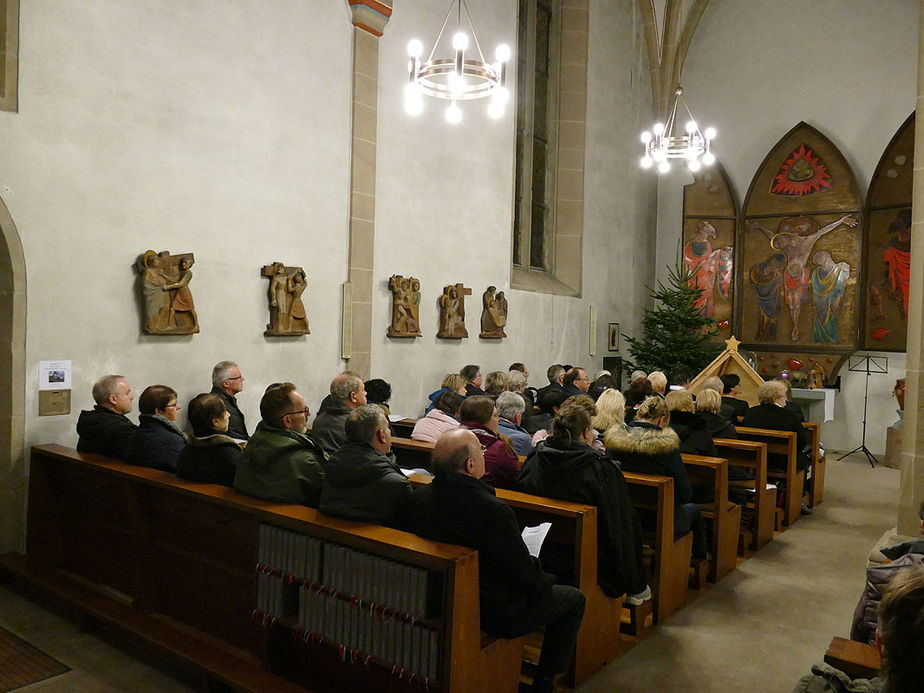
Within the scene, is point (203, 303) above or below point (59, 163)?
below

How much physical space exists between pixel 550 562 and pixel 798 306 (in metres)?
9.81

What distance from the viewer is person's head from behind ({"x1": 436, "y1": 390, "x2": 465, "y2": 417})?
5887 millimetres

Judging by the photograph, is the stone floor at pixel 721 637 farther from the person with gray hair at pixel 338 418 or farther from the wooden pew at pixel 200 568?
the person with gray hair at pixel 338 418

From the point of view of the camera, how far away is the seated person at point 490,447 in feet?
13.9

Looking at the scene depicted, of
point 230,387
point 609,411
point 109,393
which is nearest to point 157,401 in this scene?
point 109,393

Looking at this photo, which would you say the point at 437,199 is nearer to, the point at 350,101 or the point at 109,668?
the point at 350,101

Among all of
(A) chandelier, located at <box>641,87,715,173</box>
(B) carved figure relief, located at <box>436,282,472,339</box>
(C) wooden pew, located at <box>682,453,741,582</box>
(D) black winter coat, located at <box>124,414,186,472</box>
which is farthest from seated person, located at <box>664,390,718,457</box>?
(A) chandelier, located at <box>641,87,715,173</box>

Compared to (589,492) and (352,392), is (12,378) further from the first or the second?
(589,492)

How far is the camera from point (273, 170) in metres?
6.77

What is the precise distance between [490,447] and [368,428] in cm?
121

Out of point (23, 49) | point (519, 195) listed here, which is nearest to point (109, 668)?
point (23, 49)

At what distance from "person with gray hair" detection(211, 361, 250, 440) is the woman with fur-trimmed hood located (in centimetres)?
Result: 285

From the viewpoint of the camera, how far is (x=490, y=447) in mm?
4254

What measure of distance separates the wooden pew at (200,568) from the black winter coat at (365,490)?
0.07 metres
